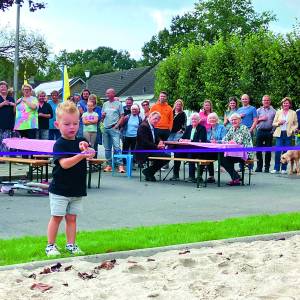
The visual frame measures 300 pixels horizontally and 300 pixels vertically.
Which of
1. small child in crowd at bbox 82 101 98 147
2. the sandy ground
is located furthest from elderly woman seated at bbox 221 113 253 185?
the sandy ground

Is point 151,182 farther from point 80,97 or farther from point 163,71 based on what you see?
point 163,71

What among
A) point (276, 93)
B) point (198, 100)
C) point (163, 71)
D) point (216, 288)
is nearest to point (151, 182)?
point (216, 288)

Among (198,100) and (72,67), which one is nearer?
(198,100)

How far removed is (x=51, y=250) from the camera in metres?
6.56

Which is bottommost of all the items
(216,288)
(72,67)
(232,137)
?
(216,288)

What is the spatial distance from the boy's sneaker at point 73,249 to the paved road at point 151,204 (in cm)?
152

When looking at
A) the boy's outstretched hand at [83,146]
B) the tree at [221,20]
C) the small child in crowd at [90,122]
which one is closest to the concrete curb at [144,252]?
the boy's outstretched hand at [83,146]

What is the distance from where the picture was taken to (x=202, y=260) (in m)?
6.32

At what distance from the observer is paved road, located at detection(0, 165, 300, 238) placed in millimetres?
9078

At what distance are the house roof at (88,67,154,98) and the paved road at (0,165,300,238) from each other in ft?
211

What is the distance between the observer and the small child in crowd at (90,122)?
16.7 m

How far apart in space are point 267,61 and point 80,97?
47.5 ft

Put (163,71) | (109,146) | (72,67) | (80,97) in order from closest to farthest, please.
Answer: (109,146) < (80,97) < (163,71) < (72,67)

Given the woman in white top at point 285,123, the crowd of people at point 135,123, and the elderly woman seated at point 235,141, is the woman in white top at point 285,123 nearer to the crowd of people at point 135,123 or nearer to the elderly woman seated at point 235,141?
the crowd of people at point 135,123
